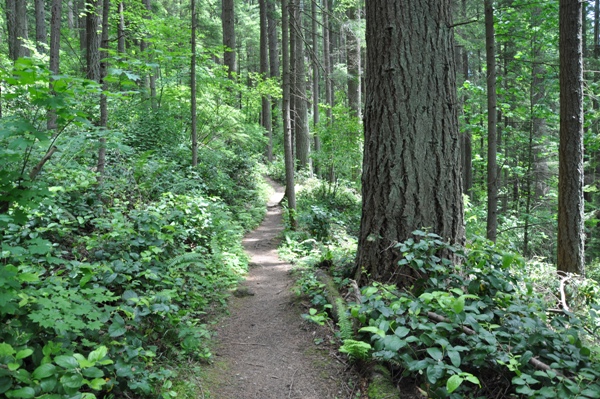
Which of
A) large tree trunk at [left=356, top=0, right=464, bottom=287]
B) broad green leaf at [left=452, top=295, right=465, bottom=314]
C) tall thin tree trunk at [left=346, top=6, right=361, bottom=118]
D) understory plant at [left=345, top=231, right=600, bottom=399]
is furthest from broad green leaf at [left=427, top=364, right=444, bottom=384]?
tall thin tree trunk at [left=346, top=6, right=361, bottom=118]

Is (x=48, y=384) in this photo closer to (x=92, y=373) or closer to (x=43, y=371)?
(x=43, y=371)

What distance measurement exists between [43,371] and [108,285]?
1.77 m

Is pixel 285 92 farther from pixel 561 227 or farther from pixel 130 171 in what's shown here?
pixel 561 227

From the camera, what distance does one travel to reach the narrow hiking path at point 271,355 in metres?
3.44

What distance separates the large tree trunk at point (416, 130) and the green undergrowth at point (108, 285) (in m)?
2.30

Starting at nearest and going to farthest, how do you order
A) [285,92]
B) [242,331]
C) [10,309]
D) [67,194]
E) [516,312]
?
[10,309] → [516,312] → [242,331] → [67,194] → [285,92]

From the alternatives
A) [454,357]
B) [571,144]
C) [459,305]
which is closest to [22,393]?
[454,357]

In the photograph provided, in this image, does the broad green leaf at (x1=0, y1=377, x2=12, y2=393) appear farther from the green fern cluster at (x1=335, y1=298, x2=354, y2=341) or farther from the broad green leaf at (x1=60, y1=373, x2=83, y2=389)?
the green fern cluster at (x1=335, y1=298, x2=354, y2=341)

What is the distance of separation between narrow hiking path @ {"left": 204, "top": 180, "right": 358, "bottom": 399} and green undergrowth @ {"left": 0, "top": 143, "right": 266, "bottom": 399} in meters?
0.28

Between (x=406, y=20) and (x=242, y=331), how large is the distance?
4.04m

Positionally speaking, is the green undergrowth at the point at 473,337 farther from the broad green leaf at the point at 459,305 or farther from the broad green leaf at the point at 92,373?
the broad green leaf at the point at 92,373

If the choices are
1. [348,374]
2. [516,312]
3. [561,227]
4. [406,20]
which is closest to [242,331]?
[348,374]

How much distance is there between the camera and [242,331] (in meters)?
4.62

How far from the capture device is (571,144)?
23.5ft
